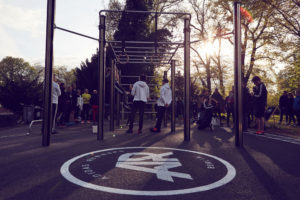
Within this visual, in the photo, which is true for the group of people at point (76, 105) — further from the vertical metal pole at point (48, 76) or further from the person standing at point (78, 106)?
the vertical metal pole at point (48, 76)

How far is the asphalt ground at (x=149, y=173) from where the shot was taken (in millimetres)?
2400

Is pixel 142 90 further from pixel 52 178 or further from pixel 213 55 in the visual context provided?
pixel 213 55

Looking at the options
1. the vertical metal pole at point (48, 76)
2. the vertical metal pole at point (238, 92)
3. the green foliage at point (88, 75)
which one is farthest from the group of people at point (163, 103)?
the green foliage at point (88, 75)

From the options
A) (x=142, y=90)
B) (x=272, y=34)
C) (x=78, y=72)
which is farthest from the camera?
(x=78, y=72)

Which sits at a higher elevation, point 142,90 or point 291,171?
point 142,90

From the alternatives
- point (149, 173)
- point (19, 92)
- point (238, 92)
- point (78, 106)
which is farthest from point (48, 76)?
point (19, 92)

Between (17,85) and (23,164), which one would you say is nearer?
(23,164)

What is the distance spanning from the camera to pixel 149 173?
3055 millimetres

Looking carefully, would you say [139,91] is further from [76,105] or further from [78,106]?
[78,106]

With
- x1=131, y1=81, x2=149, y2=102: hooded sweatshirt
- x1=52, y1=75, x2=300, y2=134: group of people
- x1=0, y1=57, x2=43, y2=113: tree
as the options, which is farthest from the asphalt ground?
x1=0, y1=57, x2=43, y2=113: tree

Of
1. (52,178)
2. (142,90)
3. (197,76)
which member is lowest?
(52,178)

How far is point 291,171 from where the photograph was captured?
3229 millimetres

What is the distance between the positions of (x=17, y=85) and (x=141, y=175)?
12368 mm

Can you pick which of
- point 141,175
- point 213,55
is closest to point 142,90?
point 141,175
